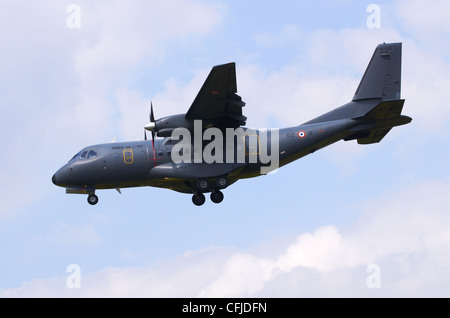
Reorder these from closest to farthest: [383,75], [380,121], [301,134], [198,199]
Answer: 1. [380,121]
2. [301,134]
3. [383,75]
4. [198,199]

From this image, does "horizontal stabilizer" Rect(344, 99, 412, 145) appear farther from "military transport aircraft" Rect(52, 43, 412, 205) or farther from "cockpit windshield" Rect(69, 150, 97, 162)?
"cockpit windshield" Rect(69, 150, 97, 162)

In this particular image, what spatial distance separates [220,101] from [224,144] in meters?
2.55

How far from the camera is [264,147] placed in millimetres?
33594

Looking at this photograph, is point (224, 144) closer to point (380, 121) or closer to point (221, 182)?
point (221, 182)

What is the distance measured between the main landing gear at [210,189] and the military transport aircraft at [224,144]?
0.04 metres

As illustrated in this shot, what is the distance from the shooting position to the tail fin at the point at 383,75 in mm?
34281

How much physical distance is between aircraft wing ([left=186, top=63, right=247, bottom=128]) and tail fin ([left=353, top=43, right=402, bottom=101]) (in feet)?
18.9

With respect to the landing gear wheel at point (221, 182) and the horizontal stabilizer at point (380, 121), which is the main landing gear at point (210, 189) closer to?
the landing gear wheel at point (221, 182)

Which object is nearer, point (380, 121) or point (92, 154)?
point (380, 121)

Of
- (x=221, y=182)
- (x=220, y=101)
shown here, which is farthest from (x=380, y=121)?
(x=221, y=182)

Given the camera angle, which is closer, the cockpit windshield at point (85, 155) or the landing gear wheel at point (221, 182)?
the landing gear wheel at point (221, 182)

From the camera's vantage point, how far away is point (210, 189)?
3419 cm

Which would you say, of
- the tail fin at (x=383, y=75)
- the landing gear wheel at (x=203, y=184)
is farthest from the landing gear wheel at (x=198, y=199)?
the tail fin at (x=383, y=75)
